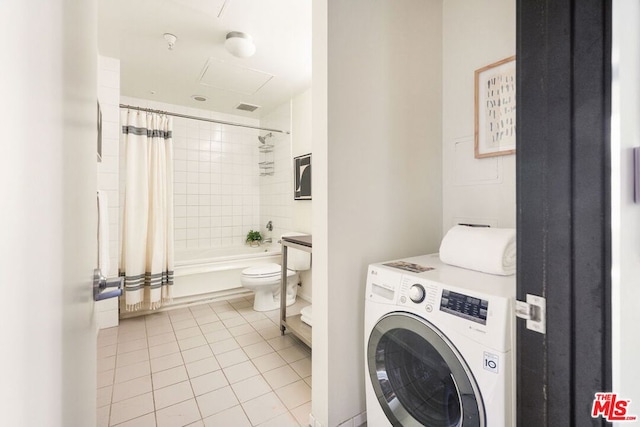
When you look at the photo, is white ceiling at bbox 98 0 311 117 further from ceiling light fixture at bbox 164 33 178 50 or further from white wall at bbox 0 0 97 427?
white wall at bbox 0 0 97 427

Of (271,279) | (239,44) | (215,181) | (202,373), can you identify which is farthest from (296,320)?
(215,181)

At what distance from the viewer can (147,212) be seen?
8.82 ft

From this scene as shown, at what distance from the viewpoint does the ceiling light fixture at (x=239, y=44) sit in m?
2.17

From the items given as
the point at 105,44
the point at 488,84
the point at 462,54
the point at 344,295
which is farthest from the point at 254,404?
the point at 105,44

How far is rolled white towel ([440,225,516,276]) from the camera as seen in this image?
107 cm

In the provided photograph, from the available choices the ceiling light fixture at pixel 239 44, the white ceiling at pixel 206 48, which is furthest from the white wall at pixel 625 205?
the ceiling light fixture at pixel 239 44

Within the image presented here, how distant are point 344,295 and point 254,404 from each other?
0.88 m

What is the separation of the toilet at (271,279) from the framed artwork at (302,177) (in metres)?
0.74

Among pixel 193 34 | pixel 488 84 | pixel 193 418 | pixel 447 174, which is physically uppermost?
pixel 193 34

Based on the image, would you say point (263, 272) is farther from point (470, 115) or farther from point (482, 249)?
point (470, 115)

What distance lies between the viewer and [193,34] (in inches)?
85.5

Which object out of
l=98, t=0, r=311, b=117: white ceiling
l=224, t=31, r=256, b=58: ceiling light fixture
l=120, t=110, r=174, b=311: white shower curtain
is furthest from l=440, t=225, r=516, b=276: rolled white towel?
l=120, t=110, r=174, b=311: white shower curtain

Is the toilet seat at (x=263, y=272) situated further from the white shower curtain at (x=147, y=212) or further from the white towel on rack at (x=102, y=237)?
the white towel on rack at (x=102, y=237)

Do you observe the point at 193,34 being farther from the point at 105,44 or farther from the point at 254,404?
the point at 254,404
